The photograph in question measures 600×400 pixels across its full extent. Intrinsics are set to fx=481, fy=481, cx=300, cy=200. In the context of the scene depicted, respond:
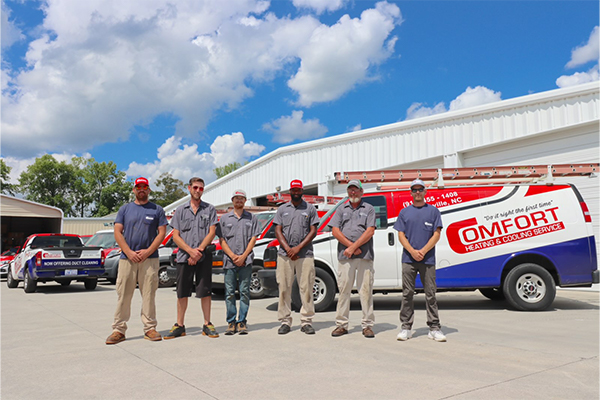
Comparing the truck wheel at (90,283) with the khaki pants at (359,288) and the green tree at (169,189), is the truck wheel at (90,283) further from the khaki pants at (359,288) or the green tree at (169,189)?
the green tree at (169,189)

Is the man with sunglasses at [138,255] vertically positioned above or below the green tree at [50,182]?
below

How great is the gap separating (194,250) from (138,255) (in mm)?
634

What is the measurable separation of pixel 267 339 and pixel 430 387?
2.37m

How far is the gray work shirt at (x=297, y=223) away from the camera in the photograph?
6035mm

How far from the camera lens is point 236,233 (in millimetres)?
6043

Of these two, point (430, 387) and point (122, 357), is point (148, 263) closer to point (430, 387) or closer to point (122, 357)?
point (122, 357)

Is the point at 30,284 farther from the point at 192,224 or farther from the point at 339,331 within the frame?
the point at 339,331

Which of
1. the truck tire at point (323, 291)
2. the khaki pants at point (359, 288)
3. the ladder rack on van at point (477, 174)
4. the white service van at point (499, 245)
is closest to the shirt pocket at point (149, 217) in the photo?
the khaki pants at point (359, 288)

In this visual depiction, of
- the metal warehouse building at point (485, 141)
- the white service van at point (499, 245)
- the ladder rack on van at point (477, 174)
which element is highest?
the metal warehouse building at point (485, 141)

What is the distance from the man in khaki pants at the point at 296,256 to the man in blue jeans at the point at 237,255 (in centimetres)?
38

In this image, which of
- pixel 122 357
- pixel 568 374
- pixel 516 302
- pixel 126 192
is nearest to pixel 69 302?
pixel 122 357

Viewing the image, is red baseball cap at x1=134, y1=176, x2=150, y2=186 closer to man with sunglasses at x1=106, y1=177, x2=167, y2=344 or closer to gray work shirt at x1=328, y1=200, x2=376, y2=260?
man with sunglasses at x1=106, y1=177, x2=167, y2=344

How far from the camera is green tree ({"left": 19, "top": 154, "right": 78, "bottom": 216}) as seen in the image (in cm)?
5706

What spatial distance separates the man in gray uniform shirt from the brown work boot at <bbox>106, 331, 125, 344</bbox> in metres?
2.47
